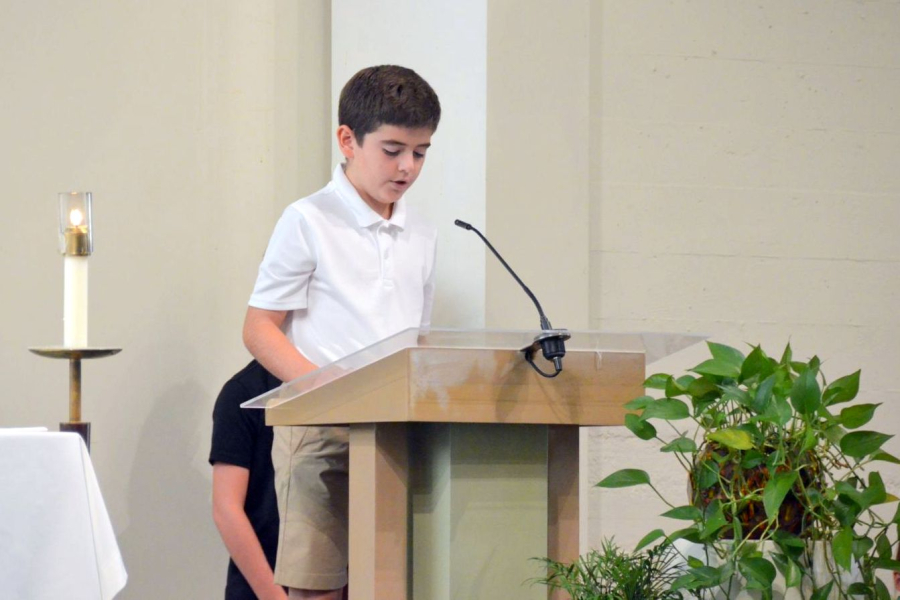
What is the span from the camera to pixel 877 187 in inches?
140

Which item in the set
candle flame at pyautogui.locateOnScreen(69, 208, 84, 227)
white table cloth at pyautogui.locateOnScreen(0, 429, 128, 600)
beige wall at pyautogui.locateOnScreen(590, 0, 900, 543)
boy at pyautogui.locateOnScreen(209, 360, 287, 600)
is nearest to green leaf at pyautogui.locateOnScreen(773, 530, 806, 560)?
white table cloth at pyautogui.locateOnScreen(0, 429, 128, 600)

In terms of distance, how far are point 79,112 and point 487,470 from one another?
6.24 ft

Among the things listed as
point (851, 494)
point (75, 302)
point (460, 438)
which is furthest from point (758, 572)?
point (75, 302)

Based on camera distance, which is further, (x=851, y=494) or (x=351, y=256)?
(x=351, y=256)

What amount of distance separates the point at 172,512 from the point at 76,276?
42.3 inches

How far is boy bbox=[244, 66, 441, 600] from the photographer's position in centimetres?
217

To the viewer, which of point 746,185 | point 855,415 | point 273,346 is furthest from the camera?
point 746,185

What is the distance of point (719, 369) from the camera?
5.38 ft

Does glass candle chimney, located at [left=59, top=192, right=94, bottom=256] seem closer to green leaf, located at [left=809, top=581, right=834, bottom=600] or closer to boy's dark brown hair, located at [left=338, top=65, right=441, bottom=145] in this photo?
boy's dark brown hair, located at [left=338, top=65, right=441, bottom=145]

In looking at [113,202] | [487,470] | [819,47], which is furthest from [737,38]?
[487,470]

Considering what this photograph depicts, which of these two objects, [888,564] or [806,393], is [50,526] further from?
[888,564]

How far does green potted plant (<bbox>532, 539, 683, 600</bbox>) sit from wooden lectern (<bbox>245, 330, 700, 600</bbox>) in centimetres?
6

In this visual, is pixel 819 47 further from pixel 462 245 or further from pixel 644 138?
pixel 462 245

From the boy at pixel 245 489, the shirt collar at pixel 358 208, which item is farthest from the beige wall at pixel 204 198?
the shirt collar at pixel 358 208
